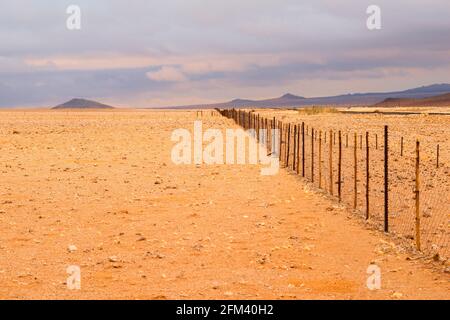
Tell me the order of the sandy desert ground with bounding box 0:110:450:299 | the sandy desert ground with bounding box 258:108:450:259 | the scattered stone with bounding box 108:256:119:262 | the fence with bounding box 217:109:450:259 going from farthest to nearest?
1. the sandy desert ground with bounding box 258:108:450:259
2. the fence with bounding box 217:109:450:259
3. the scattered stone with bounding box 108:256:119:262
4. the sandy desert ground with bounding box 0:110:450:299

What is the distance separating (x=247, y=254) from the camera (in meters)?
12.0

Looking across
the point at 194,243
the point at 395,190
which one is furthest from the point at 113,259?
the point at 395,190

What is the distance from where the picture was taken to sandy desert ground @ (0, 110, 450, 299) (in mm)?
9875

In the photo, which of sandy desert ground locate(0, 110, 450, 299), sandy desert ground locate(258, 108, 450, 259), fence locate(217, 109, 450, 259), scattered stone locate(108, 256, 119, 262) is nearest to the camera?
sandy desert ground locate(0, 110, 450, 299)

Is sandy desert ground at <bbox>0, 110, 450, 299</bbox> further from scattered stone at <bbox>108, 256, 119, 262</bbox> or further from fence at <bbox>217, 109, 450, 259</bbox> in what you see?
fence at <bbox>217, 109, 450, 259</bbox>

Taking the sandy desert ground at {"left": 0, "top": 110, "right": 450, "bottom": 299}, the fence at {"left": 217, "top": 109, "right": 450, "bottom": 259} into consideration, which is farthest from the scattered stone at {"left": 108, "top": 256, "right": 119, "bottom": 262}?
the fence at {"left": 217, "top": 109, "right": 450, "bottom": 259}

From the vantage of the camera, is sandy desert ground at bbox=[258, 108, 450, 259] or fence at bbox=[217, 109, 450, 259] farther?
sandy desert ground at bbox=[258, 108, 450, 259]

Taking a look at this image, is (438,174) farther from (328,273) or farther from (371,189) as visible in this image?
(328,273)

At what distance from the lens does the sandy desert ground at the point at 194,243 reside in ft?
32.4

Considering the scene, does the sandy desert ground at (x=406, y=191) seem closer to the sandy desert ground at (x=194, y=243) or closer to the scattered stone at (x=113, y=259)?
the sandy desert ground at (x=194, y=243)

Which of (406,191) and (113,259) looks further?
(406,191)

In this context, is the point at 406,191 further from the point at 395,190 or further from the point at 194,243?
the point at 194,243

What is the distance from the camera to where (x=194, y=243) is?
12992 millimetres

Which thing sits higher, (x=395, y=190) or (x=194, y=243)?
(x=395, y=190)
